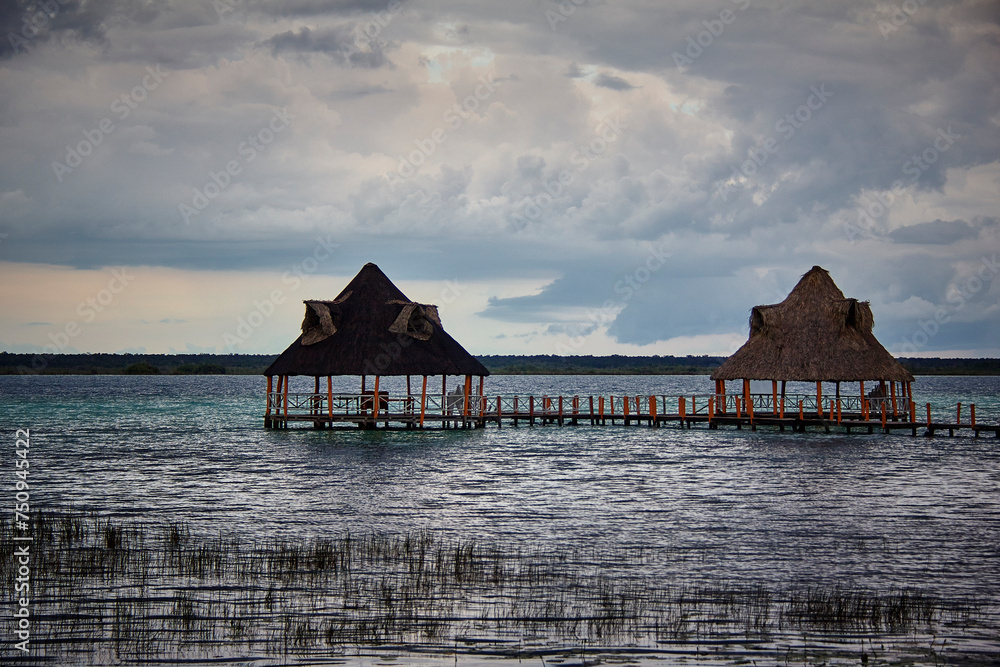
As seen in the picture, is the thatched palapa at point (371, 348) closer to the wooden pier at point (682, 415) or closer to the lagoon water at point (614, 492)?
the wooden pier at point (682, 415)

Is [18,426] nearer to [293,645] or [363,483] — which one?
[363,483]

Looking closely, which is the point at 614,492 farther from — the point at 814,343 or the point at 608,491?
→ the point at 814,343

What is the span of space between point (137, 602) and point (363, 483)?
13.3m

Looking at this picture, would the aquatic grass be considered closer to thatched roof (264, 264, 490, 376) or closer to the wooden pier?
thatched roof (264, 264, 490, 376)

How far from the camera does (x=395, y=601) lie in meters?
12.0

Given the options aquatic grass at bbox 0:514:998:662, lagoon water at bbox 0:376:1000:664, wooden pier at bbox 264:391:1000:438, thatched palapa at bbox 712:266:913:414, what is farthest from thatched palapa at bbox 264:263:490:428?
aquatic grass at bbox 0:514:998:662

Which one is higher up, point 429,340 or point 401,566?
point 429,340

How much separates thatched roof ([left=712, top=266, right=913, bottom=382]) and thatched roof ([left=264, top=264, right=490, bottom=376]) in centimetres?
1203

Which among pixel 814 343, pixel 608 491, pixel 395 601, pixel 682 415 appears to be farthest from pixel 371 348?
pixel 395 601

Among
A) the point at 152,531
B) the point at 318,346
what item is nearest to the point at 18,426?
the point at 318,346

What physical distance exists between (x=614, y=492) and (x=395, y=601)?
12265 mm

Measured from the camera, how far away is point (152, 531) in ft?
55.9

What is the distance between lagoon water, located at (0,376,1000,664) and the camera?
15.5 m

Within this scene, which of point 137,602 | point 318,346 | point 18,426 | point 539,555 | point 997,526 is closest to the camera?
point 137,602
